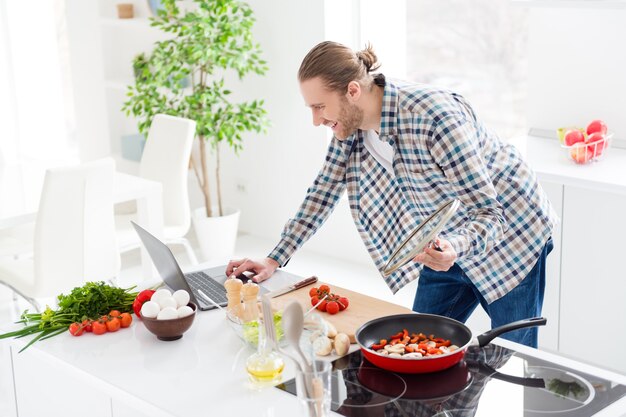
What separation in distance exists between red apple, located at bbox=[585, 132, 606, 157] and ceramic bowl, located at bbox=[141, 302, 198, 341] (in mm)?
1986

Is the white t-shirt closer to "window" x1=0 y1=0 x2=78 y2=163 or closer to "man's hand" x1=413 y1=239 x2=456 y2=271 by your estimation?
"man's hand" x1=413 y1=239 x2=456 y2=271

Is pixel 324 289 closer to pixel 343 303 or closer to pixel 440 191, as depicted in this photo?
pixel 343 303

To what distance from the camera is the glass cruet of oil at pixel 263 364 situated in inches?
80.8

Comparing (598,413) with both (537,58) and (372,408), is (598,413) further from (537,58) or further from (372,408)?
(537,58)

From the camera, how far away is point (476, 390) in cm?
198

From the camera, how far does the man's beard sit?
8.14 feet

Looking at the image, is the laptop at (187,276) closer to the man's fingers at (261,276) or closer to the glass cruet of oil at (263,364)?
the man's fingers at (261,276)

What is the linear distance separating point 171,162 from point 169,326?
7.63 feet

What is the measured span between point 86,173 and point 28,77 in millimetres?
3513

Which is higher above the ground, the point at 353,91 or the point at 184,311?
the point at 353,91

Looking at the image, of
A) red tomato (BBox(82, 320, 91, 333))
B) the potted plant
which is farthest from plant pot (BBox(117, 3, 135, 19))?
red tomato (BBox(82, 320, 91, 333))

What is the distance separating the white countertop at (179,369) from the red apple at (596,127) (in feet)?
5.72

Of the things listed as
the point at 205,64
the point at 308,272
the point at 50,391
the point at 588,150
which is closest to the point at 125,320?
the point at 50,391

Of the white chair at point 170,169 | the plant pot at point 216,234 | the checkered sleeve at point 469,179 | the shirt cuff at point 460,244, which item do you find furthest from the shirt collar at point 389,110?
the plant pot at point 216,234
